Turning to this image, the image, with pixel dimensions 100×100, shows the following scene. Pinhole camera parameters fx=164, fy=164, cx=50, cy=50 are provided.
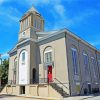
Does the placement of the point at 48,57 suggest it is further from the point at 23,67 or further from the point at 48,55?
the point at 23,67

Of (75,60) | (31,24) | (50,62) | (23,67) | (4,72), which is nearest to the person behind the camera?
(50,62)

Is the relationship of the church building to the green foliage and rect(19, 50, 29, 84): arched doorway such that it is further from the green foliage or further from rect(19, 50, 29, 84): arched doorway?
the green foliage

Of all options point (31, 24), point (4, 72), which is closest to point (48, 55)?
point (31, 24)

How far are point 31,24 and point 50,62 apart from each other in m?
8.95

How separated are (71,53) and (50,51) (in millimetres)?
3293

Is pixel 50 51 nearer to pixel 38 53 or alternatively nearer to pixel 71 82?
pixel 38 53

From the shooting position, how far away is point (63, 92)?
2203 cm

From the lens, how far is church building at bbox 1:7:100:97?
2312cm

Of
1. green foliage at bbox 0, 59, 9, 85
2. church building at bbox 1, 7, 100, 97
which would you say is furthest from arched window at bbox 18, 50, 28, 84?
green foliage at bbox 0, 59, 9, 85

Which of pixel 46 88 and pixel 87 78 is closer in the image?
pixel 46 88

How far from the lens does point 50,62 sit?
25.2 m

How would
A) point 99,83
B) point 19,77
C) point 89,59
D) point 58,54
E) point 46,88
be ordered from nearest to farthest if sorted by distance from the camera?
1. point 46,88
2. point 58,54
3. point 19,77
4. point 89,59
5. point 99,83

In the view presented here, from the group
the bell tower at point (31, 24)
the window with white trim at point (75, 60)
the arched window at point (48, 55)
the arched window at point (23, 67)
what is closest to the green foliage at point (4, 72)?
the bell tower at point (31, 24)

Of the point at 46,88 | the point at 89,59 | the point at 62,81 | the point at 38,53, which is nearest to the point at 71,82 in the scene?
the point at 62,81
